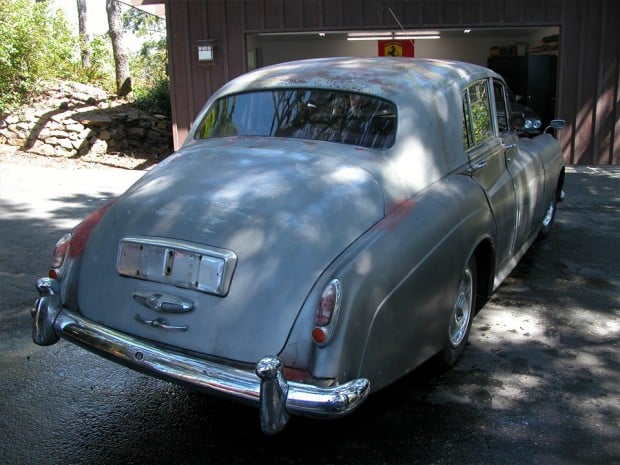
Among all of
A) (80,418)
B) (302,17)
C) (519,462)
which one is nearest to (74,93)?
(302,17)

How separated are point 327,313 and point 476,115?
240 cm

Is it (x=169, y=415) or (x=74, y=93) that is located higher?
(x=74, y=93)

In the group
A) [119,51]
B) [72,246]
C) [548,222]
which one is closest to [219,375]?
[72,246]

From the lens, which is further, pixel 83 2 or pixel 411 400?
pixel 83 2

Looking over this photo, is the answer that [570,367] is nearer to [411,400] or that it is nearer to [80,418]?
[411,400]

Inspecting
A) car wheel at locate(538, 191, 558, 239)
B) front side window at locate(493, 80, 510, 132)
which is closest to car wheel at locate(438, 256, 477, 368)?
front side window at locate(493, 80, 510, 132)

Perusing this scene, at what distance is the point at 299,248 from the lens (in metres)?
2.88

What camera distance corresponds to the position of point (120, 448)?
3.12m

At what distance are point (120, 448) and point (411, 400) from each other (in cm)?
159

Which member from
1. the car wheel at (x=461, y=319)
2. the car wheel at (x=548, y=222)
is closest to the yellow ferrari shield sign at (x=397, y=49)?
the car wheel at (x=548, y=222)

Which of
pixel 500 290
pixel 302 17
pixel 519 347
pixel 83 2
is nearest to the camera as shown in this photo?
pixel 519 347

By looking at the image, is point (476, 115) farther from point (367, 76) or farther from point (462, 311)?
point (462, 311)

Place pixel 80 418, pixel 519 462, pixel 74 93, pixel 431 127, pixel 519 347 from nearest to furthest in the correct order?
1. pixel 519 462
2. pixel 80 418
3. pixel 431 127
4. pixel 519 347
5. pixel 74 93

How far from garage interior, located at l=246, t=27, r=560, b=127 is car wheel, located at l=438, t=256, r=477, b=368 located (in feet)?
27.6
